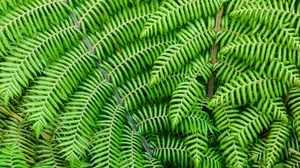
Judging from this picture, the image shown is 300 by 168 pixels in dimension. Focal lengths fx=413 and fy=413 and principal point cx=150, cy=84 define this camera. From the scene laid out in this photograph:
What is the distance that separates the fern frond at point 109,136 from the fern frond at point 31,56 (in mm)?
440

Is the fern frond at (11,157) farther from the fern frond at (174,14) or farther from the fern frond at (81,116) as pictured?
the fern frond at (174,14)

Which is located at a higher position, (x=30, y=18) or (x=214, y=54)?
(x=30, y=18)

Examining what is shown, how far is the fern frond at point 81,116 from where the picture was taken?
229 centimetres

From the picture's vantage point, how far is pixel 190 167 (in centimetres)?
242

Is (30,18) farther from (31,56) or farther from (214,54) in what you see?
(214,54)

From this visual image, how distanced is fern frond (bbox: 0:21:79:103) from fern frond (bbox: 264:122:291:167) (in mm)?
1228

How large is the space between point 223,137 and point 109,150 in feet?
2.17

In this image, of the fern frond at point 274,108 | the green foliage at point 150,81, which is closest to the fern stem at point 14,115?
the green foliage at point 150,81

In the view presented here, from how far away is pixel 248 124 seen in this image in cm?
233

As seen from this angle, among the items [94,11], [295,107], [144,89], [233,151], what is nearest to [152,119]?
[144,89]

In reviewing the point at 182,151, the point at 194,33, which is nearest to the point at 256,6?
the point at 194,33

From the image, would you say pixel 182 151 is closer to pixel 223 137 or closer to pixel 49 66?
pixel 223 137

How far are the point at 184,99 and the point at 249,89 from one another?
0.36 metres

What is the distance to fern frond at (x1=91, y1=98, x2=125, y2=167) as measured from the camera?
2321 mm
